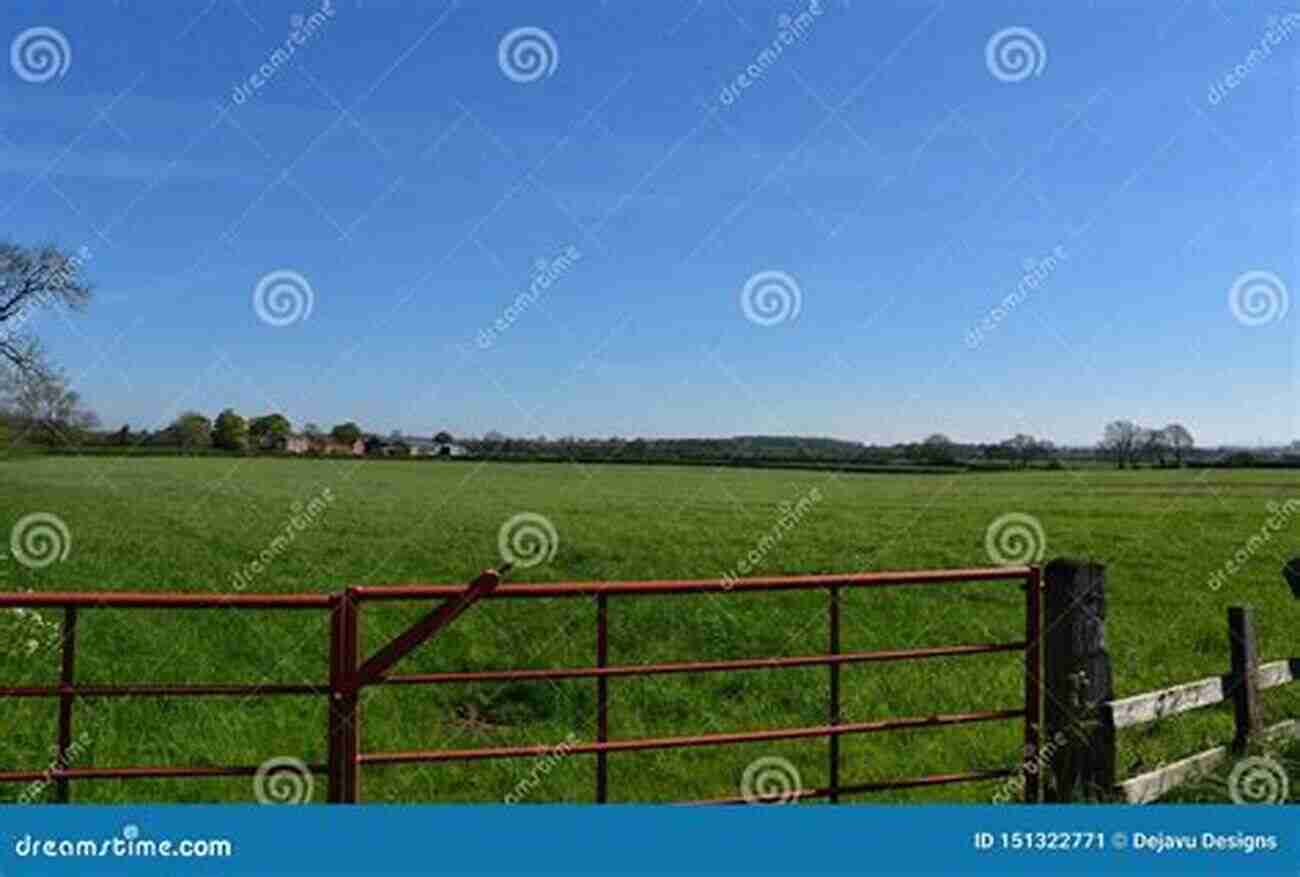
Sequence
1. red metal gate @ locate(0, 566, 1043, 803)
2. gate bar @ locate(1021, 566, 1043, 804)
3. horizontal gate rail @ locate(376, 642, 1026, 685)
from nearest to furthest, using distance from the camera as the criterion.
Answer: red metal gate @ locate(0, 566, 1043, 803) → horizontal gate rail @ locate(376, 642, 1026, 685) → gate bar @ locate(1021, 566, 1043, 804)

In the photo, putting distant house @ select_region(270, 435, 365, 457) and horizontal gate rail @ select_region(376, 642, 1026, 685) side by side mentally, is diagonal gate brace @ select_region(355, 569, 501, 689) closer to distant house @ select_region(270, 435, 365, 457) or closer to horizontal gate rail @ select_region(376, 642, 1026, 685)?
horizontal gate rail @ select_region(376, 642, 1026, 685)

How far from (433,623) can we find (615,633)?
1177 cm

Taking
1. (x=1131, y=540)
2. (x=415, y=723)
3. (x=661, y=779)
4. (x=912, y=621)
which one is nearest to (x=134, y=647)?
(x=415, y=723)

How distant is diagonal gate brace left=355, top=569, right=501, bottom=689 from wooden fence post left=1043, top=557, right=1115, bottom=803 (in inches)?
136

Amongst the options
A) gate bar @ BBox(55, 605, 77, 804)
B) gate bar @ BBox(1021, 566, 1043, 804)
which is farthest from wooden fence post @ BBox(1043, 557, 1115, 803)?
gate bar @ BBox(55, 605, 77, 804)

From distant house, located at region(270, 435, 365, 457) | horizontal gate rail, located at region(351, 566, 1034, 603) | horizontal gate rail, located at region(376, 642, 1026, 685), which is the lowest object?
horizontal gate rail, located at region(376, 642, 1026, 685)

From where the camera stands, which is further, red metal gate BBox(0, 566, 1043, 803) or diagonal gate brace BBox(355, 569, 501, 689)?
red metal gate BBox(0, 566, 1043, 803)

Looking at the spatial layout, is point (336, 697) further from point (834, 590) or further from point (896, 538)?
point (896, 538)

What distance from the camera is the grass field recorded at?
11094 mm

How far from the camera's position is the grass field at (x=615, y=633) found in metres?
11.1

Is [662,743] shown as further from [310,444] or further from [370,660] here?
[310,444]

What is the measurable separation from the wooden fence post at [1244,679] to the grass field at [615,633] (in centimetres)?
71

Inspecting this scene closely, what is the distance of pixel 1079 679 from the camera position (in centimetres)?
752

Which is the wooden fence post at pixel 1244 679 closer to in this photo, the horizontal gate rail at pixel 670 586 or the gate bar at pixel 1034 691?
the gate bar at pixel 1034 691
